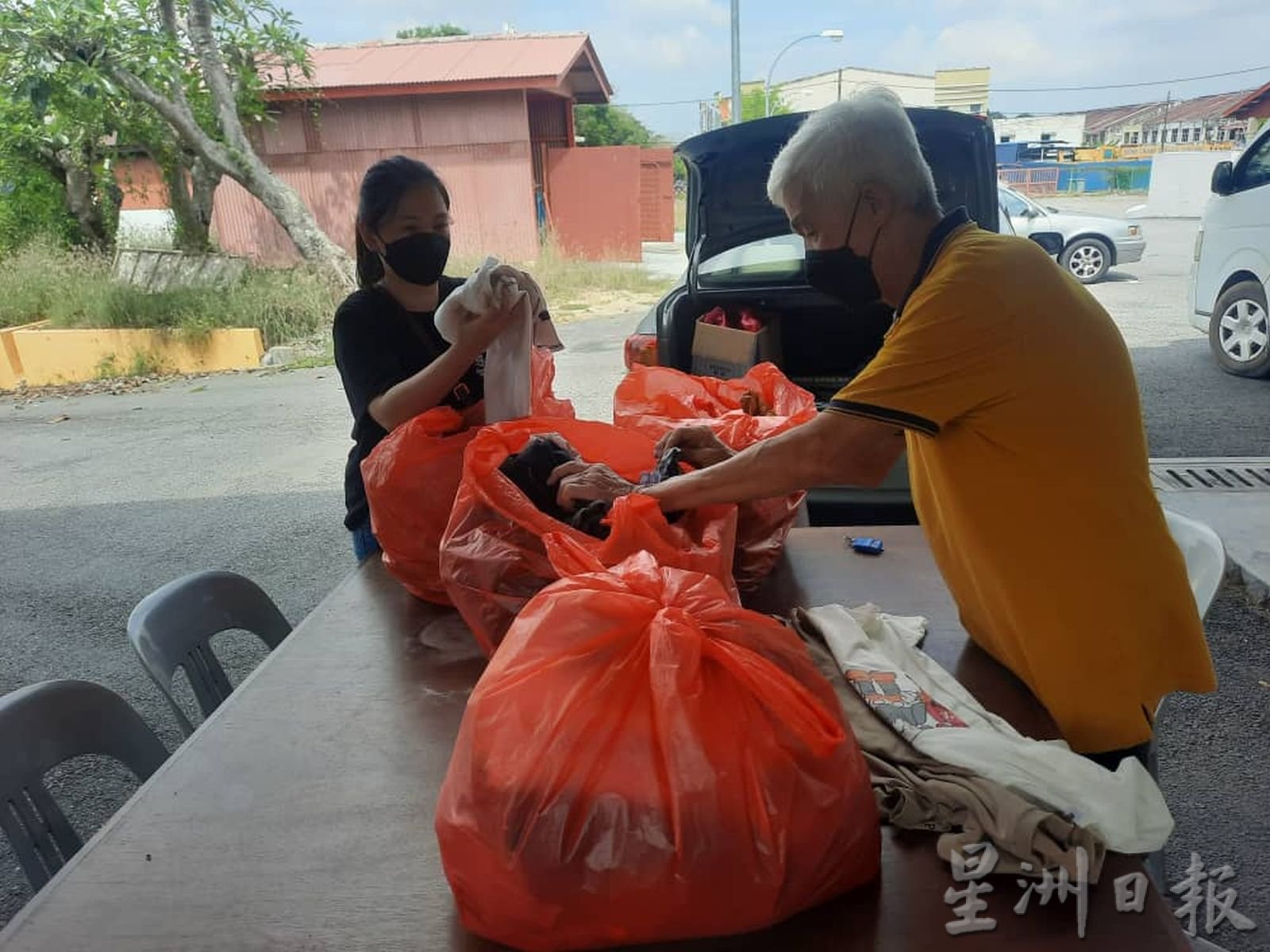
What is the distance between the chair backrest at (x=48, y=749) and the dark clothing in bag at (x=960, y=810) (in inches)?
49.2

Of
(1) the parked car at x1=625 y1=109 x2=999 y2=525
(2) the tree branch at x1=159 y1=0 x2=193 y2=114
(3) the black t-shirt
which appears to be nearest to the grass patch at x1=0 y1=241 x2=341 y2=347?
(2) the tree branch at x1=159 y1=0 x2=193 y2=114

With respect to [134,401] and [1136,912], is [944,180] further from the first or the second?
[134,401]

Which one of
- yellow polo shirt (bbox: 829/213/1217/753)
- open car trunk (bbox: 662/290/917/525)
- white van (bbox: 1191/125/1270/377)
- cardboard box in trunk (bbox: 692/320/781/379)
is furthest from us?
white van (bbox: 1191/125/1270/377)

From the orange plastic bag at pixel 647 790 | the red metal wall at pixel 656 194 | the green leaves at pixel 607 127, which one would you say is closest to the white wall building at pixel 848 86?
the green leaves at pixel 607 127

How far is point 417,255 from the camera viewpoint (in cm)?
Answer: 198

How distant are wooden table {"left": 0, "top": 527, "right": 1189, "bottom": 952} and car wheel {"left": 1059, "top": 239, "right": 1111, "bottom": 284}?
11006mm

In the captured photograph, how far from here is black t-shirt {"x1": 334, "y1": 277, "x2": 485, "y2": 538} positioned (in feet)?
6.15

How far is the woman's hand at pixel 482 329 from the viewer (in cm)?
173

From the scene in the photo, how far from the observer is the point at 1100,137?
Answer: 55.7 meters

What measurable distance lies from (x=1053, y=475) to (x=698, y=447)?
2.22ft

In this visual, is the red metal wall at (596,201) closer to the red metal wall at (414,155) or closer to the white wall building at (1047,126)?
the red metal wall at (414,155)

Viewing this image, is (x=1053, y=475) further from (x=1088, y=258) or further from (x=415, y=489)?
(x=1088, y=258)

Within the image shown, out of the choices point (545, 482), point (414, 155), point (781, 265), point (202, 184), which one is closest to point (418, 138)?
point (414, 155)

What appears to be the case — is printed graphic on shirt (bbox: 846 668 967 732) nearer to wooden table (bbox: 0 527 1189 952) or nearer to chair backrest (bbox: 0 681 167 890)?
wooden table (bbox: 0 527 1189 952)
